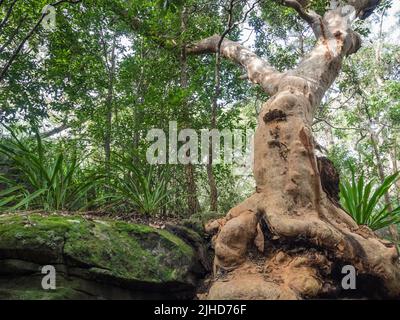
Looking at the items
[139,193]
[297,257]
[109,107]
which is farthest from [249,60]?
[297,257]

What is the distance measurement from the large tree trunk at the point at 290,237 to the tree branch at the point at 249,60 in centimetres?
86

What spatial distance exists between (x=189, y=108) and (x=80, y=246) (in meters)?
3.39

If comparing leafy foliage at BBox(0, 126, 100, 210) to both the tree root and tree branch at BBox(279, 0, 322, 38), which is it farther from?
tree branch at BBox(279, 0, 322, 38)

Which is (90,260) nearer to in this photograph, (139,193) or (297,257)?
(139,193)

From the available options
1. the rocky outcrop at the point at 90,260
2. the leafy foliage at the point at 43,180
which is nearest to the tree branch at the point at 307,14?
the leafy foliage at the point at 43,180

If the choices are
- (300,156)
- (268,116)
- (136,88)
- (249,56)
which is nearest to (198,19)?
(249,56)

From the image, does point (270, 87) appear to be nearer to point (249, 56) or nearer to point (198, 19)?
point (249, 56)

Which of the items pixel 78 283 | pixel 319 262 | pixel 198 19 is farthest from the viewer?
pixel 198 19

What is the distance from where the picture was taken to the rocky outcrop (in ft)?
7.56

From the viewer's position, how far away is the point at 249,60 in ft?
17.6

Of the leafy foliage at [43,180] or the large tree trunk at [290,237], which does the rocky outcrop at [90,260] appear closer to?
the large tree trunk at [290,237]

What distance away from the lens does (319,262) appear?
262 cm

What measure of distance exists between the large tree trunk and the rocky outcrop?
1.33 ft

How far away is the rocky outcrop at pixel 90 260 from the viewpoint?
2305 mm
